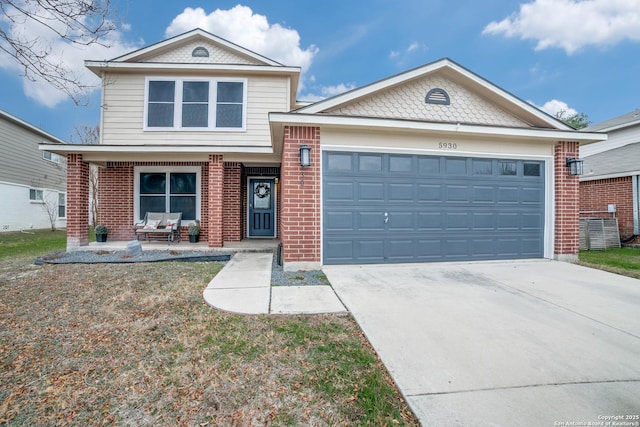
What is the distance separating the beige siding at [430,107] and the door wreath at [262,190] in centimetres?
524

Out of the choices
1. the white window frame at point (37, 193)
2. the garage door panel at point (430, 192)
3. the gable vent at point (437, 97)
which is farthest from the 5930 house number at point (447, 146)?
the white window frame at point (37, 193)

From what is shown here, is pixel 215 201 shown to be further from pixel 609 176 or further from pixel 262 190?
pixel 609 176

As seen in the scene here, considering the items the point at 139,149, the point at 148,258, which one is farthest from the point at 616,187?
the point at 139,149

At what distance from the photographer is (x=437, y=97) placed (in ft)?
21.6

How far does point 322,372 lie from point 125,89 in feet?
35.7

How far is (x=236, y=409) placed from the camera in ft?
6.38

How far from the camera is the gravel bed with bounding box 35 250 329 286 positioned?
214 inches

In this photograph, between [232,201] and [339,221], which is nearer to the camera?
[339,221]

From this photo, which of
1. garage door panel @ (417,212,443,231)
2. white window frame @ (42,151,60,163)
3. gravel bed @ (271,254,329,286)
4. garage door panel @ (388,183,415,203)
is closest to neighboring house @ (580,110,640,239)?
garage door panel @ (417,212,443,231)

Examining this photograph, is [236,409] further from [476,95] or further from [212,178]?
[476,95]

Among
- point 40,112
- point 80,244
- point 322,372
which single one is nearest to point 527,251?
point 322,372

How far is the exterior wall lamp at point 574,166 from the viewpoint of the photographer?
6.51 metres

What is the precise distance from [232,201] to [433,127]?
21.4ft

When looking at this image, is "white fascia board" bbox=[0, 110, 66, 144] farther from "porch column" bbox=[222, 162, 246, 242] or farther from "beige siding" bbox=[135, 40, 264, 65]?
"porch column" bbox=[222, 162, 246, 242]
